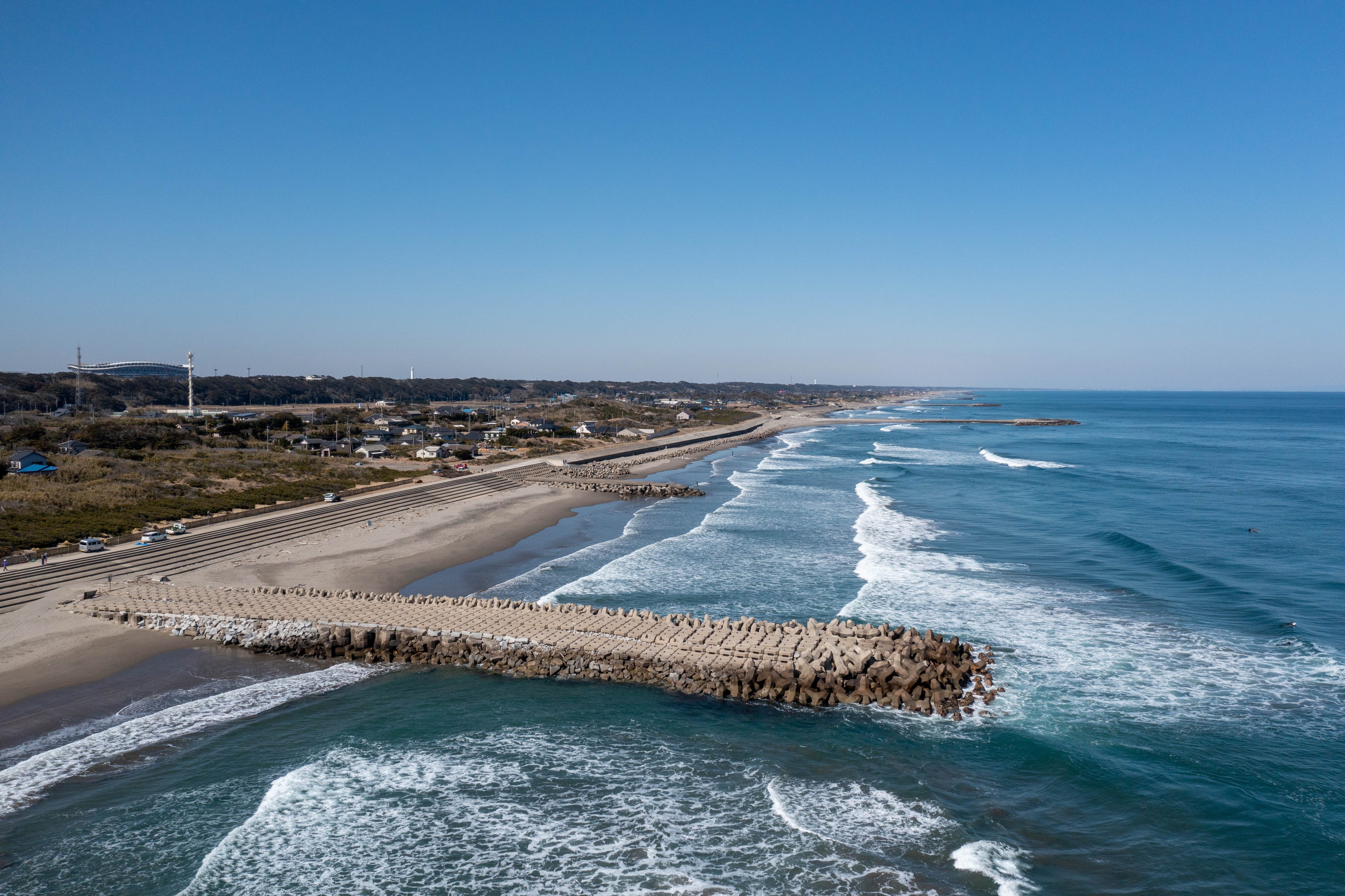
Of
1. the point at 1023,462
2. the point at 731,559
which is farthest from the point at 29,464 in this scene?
the point at 1023,462

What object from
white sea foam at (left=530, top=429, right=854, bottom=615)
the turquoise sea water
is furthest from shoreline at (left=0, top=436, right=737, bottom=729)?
white sea foam at (left=530, top=429, right=854, bottom=615)

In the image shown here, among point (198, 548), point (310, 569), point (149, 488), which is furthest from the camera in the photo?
point (149, 488)

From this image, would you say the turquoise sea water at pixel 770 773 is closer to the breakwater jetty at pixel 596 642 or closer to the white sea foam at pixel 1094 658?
the white sea foam at pixel 1094 658

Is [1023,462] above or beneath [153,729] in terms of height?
above

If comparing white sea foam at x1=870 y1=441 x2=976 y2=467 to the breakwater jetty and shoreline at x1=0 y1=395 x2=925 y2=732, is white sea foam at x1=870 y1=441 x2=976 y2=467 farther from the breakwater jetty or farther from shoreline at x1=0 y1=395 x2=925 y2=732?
the breakwater jetty

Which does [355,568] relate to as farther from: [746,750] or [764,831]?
[764,831]

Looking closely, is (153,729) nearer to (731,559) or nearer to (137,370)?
(731,559)

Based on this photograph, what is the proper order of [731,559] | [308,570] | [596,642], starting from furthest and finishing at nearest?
1. [731,559]
2. [308,570]
3. [596,642]

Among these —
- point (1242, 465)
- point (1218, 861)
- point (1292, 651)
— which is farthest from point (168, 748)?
point (1242, 465)
